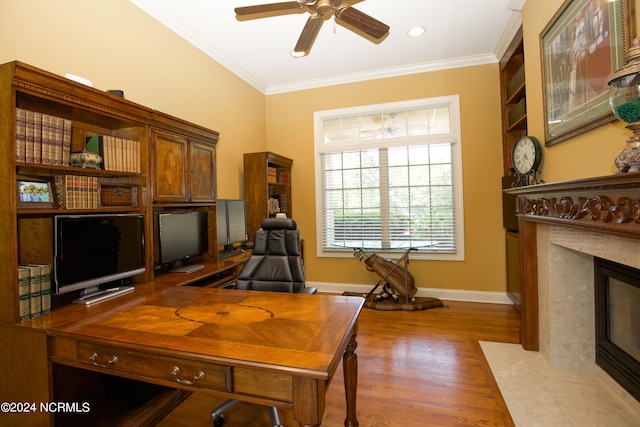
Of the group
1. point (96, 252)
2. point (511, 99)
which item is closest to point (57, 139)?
point (96, 252)

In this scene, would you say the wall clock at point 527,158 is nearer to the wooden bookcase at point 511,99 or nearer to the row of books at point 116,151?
the wooden bookcase at point 511,99

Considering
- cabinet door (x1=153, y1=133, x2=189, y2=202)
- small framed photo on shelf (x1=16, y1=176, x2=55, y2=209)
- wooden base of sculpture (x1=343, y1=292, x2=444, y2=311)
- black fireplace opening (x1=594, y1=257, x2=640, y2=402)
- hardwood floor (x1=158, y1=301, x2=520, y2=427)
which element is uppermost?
cabinet door (x1=153, y1=133, x2=189, y2=202)

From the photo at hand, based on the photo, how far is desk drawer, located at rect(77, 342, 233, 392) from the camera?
114 cm

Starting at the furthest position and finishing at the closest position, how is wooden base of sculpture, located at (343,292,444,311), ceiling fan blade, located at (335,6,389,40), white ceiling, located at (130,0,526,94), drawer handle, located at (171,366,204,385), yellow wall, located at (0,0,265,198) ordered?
1. wooden base of sculpture, located at (343,292,444,311)
2. white ceiling, located at (130,0,526,94)
3. ceiling fan blade, located at (335,6,389,40)
4. yellow wall, located at (0,0,265,198)
5. drawer handle, located at (171,366,204,385)

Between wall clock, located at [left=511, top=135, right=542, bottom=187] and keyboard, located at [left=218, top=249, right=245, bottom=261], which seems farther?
keyboard, located at [left=218, top=249, right=245, bottom=261]

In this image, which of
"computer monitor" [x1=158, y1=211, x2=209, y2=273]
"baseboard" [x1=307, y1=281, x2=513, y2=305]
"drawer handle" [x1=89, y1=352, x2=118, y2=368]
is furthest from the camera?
"baseboard" [x1=307, y1=281, x2=513, y2=305]

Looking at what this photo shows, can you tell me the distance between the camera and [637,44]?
1.24m

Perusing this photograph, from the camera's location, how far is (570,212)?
1.83 m

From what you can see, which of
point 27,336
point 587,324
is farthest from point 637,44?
point 27,336

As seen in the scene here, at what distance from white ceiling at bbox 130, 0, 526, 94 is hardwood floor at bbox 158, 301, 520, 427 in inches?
115

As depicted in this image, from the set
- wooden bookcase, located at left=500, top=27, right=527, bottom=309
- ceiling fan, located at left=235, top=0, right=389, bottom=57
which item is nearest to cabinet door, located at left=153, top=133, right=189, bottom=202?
ceiling fan, located at left=235, top=0, right=389, bottom=57

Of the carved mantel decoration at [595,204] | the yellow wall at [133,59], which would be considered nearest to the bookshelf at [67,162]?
the yellow wall at [133,59]

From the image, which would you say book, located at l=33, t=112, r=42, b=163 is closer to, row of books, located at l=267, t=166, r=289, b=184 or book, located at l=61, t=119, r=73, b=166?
book, located at l=61, t=119, r=73, b=166

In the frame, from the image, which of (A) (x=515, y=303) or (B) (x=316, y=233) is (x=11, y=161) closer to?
(B) (x=316, y=233)
